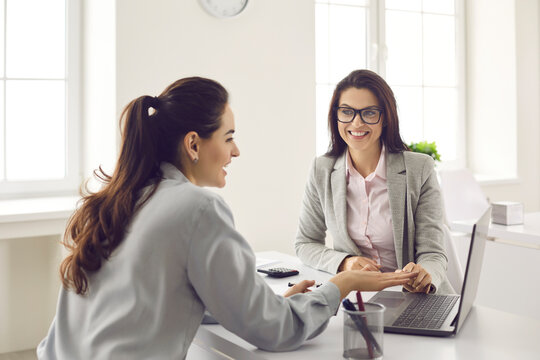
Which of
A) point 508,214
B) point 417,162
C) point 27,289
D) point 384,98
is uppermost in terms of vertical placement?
point 384,98

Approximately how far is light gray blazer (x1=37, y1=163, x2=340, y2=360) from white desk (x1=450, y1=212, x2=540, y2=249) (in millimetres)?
1813

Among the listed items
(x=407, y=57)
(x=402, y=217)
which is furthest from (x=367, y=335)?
(x=407, y=57)

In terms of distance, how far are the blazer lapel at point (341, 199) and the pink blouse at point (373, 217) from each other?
0.04 meters

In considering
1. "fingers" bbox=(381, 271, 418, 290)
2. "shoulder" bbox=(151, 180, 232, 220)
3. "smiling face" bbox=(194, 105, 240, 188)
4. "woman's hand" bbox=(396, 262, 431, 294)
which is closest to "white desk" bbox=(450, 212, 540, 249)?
"woman's hand" bbox=(396, 262, 431, 294)

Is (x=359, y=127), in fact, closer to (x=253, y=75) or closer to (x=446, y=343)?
(x=446, y=343)

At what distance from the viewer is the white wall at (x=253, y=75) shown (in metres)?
3.32

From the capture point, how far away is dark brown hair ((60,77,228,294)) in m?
1.29

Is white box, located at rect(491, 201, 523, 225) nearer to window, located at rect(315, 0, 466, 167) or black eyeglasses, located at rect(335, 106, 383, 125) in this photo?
black eyeglasses, located at rect(335, 106, 383, 125)

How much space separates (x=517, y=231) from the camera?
2830 mm

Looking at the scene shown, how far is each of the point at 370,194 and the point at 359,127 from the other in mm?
244

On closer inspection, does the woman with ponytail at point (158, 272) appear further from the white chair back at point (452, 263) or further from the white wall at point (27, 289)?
the white wall at point (27, 289)

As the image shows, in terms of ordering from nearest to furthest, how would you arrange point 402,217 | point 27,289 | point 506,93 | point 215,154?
point 215,154
point 402,217
point 27,289
point 506,93

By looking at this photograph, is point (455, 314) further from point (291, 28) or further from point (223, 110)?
point (291, 28)

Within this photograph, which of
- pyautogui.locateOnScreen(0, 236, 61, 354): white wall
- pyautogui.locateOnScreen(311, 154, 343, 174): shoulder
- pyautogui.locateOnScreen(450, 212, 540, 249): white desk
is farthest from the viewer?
pyautogui.locateOnScreen(0, 236, 61, 354): white wall
